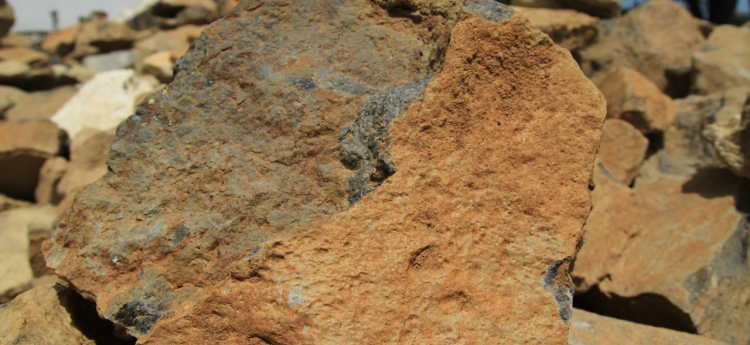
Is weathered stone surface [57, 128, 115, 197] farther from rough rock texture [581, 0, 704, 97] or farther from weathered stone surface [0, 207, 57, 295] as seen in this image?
rough rock texture [581, 0, 704, 97]

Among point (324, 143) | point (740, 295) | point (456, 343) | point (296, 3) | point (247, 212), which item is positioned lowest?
point (740, 295)

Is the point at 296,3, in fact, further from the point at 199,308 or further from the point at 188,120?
the point at 199,308

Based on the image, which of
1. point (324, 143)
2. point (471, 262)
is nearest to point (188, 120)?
point (324, 143)

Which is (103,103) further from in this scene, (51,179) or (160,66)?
(51,179)

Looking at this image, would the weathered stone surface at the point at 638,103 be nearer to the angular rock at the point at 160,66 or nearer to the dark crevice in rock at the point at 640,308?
the dark crevice in rock at the point at 640,308

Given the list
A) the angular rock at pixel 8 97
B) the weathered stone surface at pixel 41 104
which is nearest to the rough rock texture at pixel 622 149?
the weathered stone surface at pixel 41 104
